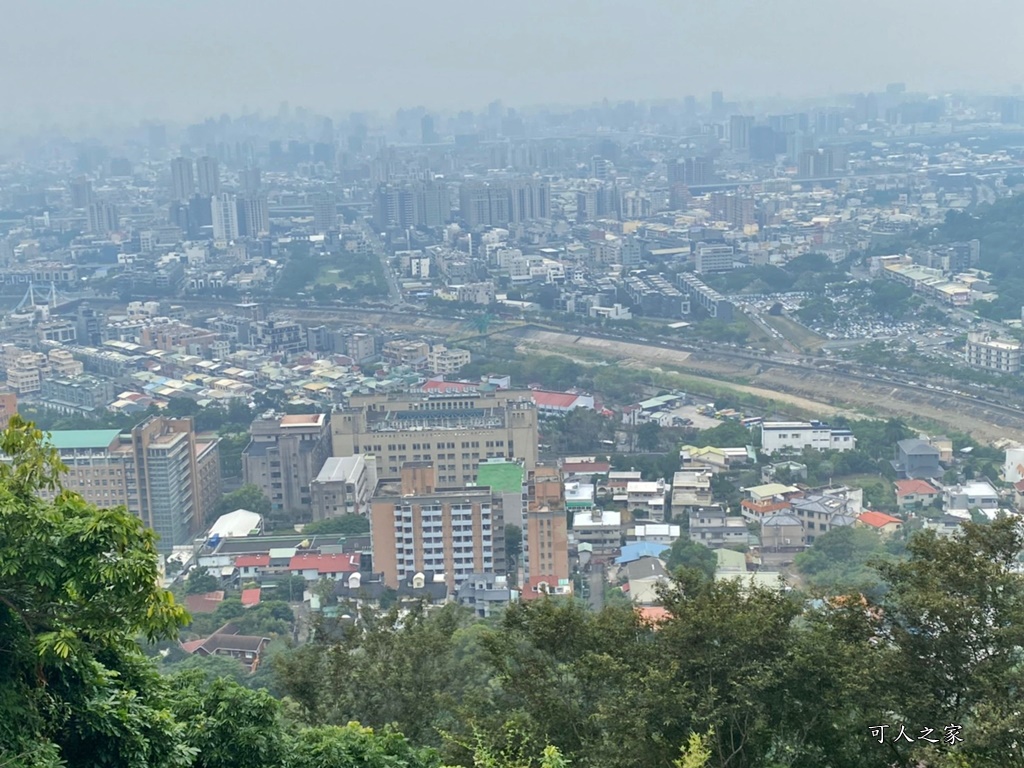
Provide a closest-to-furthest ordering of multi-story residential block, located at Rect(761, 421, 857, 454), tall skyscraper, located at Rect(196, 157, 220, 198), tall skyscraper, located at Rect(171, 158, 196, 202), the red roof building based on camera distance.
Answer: the red roof building
multi-story residential block, located at Rect(761, 421, 857, 454)
tall skyscraper, located at Rect(196, 157, 220, 198)
tall skyscraper, located at Rect(171, 158, 196, 202)

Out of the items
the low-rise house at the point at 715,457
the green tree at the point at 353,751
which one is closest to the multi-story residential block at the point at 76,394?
the low-rise house at the point at 715,457

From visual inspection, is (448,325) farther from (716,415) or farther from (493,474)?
(493,474)

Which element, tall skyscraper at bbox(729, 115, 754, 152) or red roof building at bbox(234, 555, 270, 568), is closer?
red roof building at bbox(234, 555, 270, 568)

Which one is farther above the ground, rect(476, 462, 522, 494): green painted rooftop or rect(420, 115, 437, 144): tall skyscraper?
rect(420, 115, 437, 144): tall skyscraper

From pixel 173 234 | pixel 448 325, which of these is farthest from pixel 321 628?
pixel 173 234

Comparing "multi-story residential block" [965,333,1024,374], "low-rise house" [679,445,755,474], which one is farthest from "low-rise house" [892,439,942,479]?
"multi-story residential block" [965,333,1024,374]

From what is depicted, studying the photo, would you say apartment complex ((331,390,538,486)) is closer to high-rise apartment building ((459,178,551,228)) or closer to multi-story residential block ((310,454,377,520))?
multi-story residential block ((310,454,377,520))
